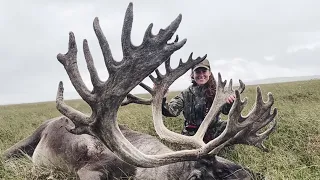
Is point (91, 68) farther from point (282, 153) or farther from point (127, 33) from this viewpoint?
point (282, 153)

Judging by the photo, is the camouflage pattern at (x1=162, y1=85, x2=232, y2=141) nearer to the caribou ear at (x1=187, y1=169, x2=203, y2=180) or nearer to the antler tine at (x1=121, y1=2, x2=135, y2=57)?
the caribou ear at (x1=187, y1=169, x2=203, y2=180)

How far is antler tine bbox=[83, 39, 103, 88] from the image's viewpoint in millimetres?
3930

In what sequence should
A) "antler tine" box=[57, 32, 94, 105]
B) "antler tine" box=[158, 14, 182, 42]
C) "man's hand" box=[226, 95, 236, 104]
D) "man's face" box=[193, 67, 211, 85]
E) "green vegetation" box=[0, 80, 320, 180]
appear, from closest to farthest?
1. "antler tine" box=[158, 14, 182, 42]
2. "antler tine" box=[57, 32, 94, 105]
3. "green vegetation" box=[0, 80, 320, 180]
4. "man's hand" box=[226, 95, 236, 104]
5. "man's face" box=[193, 67, 211, 85]

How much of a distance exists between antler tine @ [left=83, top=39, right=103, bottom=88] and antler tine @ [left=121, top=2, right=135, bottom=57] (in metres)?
0.30

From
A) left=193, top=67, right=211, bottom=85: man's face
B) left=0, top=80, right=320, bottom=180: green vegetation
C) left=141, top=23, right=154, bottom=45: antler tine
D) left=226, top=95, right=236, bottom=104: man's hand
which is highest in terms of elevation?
left=141, top=23, right=154, bottom=45: antler tine

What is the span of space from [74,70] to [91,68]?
222 mm

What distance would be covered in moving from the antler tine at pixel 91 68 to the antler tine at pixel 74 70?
134 mm

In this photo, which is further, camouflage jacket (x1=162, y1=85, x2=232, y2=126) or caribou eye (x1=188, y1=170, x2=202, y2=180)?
camouflage jacket (x1=162, y1=85, x2=232, y2=126)

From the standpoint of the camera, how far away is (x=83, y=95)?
161 inches

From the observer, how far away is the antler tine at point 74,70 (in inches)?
160

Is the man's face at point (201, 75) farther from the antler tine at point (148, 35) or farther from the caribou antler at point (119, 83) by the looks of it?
the antler tine at point (148, 35)

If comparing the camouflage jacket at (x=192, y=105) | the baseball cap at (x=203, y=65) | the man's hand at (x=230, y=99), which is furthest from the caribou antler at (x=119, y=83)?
the camouflage jacket at (x=192, y=105)

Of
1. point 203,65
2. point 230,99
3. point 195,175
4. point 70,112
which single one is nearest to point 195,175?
point 195,175

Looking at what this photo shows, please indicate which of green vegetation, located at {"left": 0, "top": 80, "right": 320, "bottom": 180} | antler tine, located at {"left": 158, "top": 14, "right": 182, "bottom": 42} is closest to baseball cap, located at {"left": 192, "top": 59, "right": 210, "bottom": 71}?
green vegetation, located at {"left": 0, "top": 80, "right": 320, "bottom": 180}
